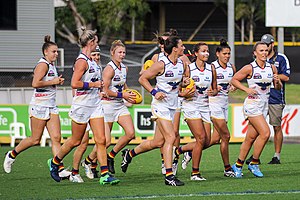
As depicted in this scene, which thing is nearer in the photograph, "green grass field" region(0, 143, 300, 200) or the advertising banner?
"green grass field" region(0, 143, 300, 200)

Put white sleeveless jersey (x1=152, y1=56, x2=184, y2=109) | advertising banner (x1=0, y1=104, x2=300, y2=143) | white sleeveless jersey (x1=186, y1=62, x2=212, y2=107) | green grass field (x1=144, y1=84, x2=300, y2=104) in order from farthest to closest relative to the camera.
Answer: green grass field (x1=144, y1=84, x2=300, y2=104) < advertising banner (x1=0, y1=104, x2=300, y2=143) < white sleeveless jersey (x1=186, y1=62, x2=212, y2=107) < white sleeveless jersey (x1=152, y1=56, x2=184, y2=109)

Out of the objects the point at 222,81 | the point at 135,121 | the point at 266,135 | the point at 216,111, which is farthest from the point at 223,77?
the point at 135,121

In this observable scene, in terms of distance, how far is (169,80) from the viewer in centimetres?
1284

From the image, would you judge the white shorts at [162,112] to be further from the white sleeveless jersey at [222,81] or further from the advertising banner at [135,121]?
the advertising banner at [135,121]

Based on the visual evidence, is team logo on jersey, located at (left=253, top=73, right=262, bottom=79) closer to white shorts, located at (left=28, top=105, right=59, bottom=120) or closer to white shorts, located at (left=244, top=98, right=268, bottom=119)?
white shorts, located at (left=244, top=98, right=268, bottom=119)

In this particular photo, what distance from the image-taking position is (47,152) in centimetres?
1986

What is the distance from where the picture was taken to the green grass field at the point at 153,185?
11.6 m

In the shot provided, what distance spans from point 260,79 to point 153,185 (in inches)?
95.2

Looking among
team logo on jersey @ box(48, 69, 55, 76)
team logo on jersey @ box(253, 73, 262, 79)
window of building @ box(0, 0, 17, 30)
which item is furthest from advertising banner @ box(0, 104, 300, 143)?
window of building @ box(0, 0, 17, 30)

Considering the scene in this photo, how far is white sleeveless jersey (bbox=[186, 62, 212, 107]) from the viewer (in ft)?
44.3

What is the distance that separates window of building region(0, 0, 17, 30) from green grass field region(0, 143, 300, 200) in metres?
17.2

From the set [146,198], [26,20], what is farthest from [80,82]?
[26,20]

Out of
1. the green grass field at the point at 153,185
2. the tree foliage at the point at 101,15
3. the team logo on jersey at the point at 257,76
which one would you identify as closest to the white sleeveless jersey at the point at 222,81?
the team logo on jersey at the point at 257,76

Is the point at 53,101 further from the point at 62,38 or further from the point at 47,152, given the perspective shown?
the point at 62,38
